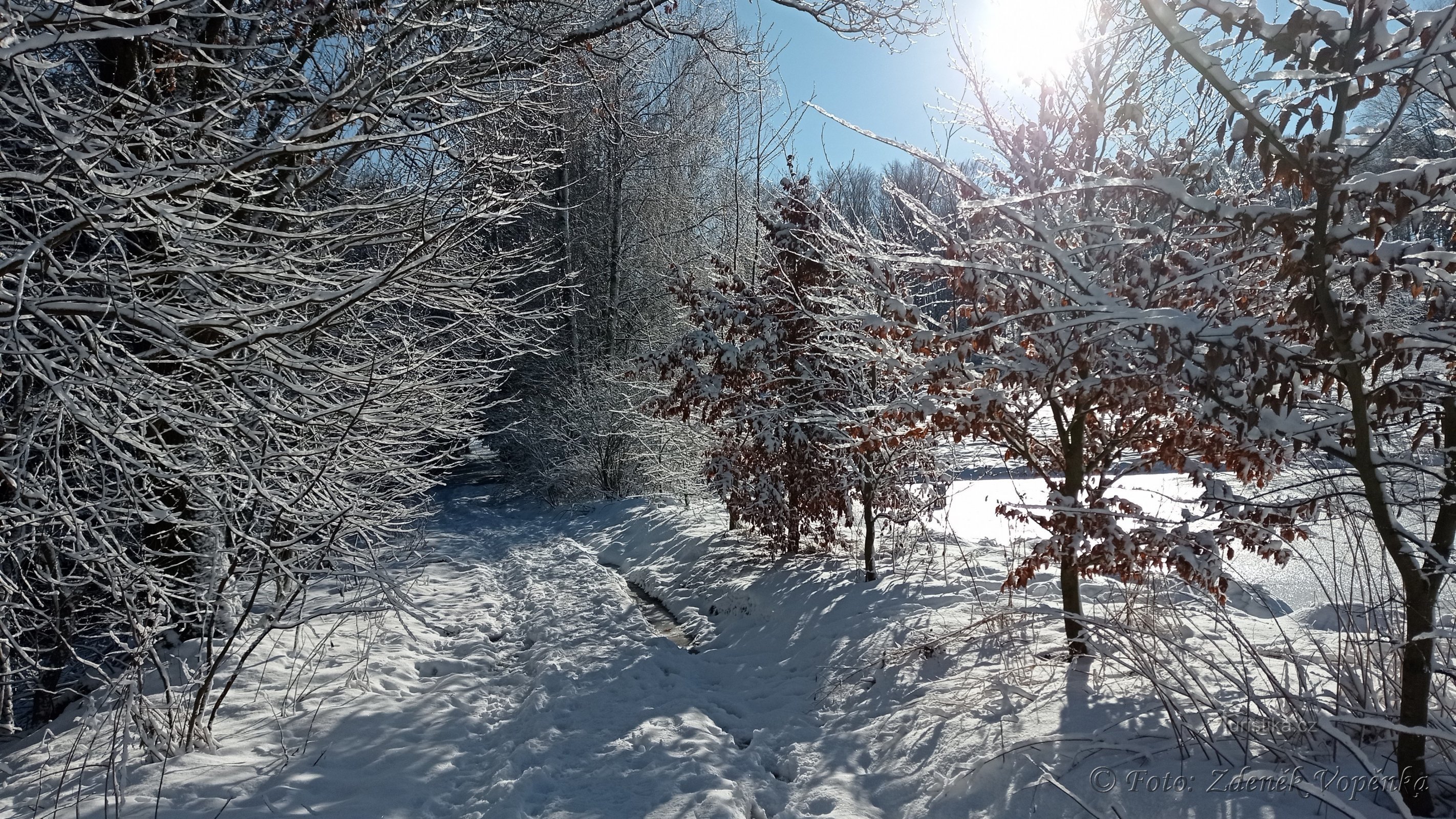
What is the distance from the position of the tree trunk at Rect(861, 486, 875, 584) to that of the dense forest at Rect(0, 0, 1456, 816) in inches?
1.4

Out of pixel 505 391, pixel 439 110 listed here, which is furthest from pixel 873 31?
pixel 505 391

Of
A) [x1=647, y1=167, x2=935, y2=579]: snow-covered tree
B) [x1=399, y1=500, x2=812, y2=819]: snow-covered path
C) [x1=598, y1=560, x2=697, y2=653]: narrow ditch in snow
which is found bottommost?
[x1=598, y1=560, x2=697, y2=653]: narrow ditch in snow

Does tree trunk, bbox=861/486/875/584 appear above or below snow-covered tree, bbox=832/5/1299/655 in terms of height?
below

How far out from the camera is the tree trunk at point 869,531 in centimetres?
738

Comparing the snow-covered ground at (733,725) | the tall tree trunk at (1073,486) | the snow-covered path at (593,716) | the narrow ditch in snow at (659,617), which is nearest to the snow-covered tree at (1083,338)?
the tall tree trunk at (1073,486)

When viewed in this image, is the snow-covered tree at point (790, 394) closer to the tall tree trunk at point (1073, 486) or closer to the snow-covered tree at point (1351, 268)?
the tall tree trunk at point (1073, 486)

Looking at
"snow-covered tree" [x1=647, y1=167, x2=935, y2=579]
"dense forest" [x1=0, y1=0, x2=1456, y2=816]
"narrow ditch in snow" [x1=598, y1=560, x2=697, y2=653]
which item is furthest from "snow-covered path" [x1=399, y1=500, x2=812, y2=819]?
"snow-covered tree" [x1=647, y1=167, x2=935, y2=579]

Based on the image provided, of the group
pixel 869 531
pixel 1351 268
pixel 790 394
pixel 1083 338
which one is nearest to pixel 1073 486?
pixel 1083 338

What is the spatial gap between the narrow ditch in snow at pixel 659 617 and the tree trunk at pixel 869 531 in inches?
72.5

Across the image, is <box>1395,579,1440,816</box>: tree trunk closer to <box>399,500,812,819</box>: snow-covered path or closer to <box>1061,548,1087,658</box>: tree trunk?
<box>1061,548,1087,658</box>: tree trunk

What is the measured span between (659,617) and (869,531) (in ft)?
7.96

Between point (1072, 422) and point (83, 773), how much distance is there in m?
5.84

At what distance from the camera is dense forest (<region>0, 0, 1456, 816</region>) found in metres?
2.54

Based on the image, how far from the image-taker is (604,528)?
13750 mm
